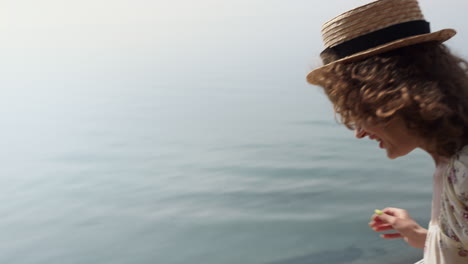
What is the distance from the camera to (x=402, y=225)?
165cm

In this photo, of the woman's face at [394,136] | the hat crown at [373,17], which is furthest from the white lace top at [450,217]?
the hat crown at [373,17]

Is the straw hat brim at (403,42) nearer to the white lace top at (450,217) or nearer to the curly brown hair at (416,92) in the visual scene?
the curly brown hair at (416,92)

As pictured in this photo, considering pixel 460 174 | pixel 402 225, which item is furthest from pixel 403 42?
pixel 402 225

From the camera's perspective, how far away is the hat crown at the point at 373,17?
56.9 inches

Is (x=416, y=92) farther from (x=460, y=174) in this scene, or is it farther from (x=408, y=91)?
(x=460, y=174)

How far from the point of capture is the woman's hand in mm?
1618

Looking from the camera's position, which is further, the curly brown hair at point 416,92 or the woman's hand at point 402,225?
the woman's hand at point 402,225

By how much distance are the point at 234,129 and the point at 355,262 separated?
19.2 ft

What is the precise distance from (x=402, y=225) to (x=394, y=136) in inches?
12.7

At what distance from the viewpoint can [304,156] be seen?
23.1 feet

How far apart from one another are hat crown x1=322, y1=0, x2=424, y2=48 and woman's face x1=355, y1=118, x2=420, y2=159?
23 cm

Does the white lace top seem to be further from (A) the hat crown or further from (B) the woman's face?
(A) the hat crown

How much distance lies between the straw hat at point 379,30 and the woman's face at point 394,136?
177 mm

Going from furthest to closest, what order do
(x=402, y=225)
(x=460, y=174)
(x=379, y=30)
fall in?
(x=402, y=225), (x=379, y=30), (x=460, y=174)
